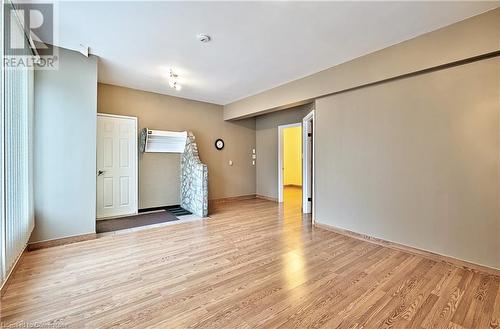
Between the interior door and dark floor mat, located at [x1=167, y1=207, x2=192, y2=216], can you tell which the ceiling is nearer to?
the interior door

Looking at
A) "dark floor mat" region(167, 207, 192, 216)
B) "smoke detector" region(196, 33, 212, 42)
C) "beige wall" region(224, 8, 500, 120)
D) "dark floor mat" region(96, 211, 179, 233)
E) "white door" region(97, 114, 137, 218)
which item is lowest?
A: "dark floor mat" region(96, 211, 179, 233)

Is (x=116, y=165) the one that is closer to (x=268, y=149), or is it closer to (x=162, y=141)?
(x=162, y=141)

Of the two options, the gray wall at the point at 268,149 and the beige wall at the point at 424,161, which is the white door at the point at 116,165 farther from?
the beige wall at the point at 424,161

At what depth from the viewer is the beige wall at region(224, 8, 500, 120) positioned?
7.77 feet

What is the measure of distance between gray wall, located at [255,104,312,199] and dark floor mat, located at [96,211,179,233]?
9.57 feet

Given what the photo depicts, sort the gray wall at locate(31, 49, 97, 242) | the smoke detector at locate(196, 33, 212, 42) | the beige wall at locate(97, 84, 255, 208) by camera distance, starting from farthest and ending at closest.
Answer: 1. the beige wall at locate(97, 84, 255, 208)
2. the gray wall at locate(31, 49, 97, 242)
3. the smoke detector at locate(196, 33, 212, 42)

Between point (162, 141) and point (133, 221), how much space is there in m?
1.86

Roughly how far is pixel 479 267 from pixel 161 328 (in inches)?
129

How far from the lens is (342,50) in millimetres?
3162

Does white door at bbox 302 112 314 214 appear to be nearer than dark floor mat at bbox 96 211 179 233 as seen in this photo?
No

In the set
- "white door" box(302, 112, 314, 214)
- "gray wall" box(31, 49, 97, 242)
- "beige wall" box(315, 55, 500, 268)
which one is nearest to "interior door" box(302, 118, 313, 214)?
"white door" box(302, 112, 314, 214)

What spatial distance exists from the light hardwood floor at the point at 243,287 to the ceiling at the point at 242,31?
2752mm

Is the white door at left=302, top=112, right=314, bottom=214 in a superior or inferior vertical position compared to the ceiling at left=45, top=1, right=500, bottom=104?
inferior

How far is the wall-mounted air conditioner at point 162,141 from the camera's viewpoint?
5023mm
